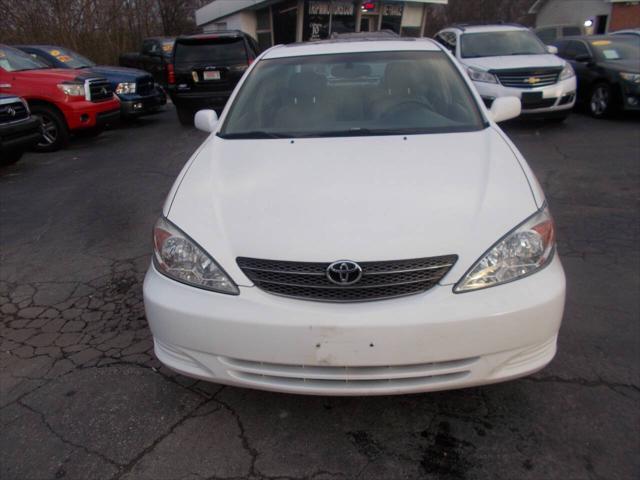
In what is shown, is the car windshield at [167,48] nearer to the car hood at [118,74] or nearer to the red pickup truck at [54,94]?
the car hood at [118,74]

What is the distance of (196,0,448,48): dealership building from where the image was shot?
23547 mm

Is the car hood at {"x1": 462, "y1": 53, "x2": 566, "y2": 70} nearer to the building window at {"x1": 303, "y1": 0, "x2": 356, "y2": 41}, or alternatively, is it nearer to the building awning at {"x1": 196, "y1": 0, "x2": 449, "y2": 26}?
the building awning at {"x1": 196, "y1": 0, "x2": 449, "y2": 26}

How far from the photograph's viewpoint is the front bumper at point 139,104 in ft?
35.9

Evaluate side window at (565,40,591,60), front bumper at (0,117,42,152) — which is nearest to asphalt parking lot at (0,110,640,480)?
front bumper at (0,117,42,152)

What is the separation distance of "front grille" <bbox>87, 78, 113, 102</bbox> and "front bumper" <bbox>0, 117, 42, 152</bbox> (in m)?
1.58

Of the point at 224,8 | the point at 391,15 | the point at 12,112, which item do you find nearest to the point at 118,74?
the point at 12,112

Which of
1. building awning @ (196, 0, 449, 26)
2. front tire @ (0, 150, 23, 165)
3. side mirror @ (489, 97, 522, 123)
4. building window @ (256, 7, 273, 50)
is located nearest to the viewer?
side mirror @ (489, 97, 522, 123)

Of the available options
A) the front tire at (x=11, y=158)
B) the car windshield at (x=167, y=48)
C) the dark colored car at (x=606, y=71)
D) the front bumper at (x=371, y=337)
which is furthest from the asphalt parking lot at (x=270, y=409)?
the car windshield at (x=167, y=48)

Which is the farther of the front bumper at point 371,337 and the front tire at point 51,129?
the front tire at point 51,129

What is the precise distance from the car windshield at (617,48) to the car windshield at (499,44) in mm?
1414

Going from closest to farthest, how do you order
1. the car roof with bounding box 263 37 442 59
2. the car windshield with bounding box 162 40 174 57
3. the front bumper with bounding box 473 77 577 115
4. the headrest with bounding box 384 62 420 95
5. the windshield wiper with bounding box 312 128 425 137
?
the windshield wiper with bounding box 312 128 425 137 < the headrest with bounding box 384 62 420 95 < the car roof with bounding box 263 37 442 59 < the front bumper with bounding box 473 77 577 115 < the car windshield with bounding box 162 40 174 57

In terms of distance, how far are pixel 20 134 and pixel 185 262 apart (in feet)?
21.8

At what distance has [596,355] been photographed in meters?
2.92

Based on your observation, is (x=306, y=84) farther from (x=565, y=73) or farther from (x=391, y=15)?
(x=391, y=15)
